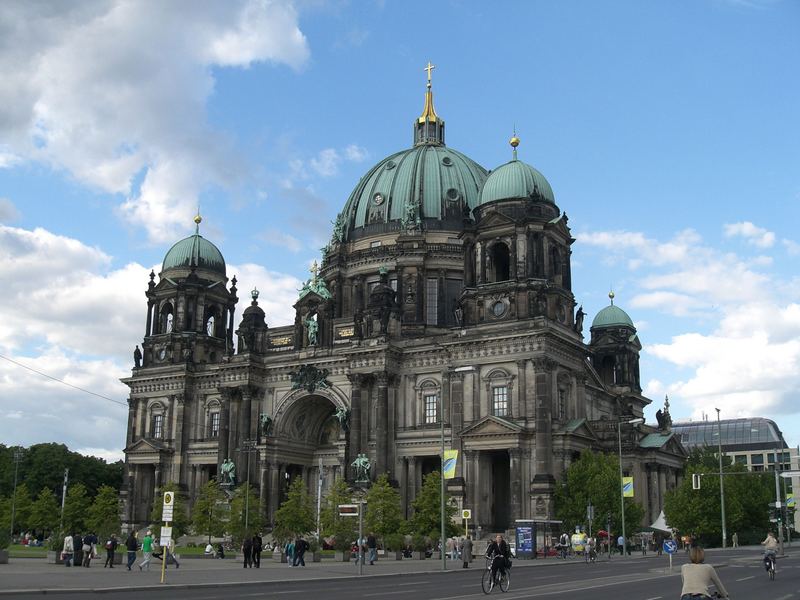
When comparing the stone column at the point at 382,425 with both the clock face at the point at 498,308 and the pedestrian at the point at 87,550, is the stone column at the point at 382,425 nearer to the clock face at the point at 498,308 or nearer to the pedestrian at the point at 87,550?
the clock face at the point at 498,308

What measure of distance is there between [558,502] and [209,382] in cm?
3870

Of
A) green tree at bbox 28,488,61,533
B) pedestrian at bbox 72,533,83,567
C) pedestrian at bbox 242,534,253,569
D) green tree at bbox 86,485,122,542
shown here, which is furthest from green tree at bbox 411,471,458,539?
green tree at bbox 28,488,61,533

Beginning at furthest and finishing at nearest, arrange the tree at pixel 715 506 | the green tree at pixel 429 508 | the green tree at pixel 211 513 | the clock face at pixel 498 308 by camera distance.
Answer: the tree at pixel 715 506 → the green tree at pixel 211 513 → the clock face at pixel 498 308 → the green tree at pixel 429 508

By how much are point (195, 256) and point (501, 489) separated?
4249 cm

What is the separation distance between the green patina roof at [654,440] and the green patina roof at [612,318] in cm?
1620

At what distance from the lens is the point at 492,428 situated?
7544cm

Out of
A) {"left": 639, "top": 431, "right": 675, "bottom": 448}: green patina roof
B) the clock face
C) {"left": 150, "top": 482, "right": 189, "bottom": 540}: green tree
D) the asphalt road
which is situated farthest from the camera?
{"left": 639, "top": 431, "right": 675, "bottom": 448}: green patina roof

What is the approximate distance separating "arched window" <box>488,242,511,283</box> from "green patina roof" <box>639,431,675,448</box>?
69.5ft

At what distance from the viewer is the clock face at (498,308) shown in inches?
3115

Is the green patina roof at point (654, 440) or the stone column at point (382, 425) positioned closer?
the stone column at point (382, 425)

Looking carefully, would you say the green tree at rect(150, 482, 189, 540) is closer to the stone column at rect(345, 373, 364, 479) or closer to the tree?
the stone column at rect(345, 373, 364, 479)

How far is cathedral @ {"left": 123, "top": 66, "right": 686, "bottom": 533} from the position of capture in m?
76.6

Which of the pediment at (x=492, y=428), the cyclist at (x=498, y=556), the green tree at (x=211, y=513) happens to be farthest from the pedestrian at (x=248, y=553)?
the green tree at (x=211, y=513)

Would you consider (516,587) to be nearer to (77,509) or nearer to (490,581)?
(490,581)
